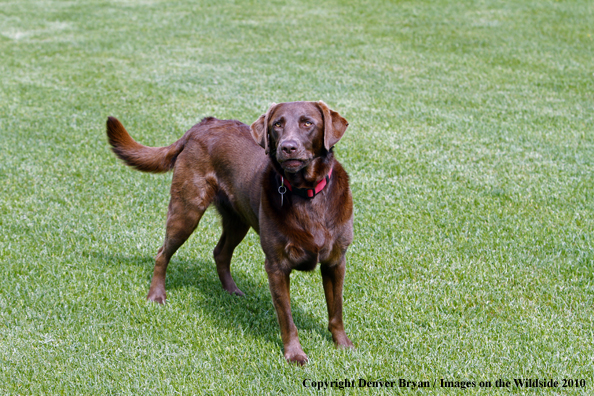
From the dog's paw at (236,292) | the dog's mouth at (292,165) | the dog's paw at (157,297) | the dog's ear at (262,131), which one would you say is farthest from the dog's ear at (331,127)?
the dog's paw at (157,297)

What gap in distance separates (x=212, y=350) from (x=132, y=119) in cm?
606

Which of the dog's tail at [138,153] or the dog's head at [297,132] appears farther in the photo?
the dog's tail at [138,153]

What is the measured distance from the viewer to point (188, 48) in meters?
13.7

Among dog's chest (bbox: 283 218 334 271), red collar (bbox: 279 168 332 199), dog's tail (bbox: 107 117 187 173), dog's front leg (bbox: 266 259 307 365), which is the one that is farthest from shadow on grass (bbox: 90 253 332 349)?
red collar (bbox: 279 168 332 199)

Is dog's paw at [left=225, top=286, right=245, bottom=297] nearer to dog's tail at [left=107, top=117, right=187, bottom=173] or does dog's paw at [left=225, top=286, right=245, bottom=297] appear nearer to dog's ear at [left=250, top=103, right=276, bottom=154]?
dog's tail at [left=107, top=117, right=187, bottom=173]

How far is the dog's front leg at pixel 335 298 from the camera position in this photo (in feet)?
13.0

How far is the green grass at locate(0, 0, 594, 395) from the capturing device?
12.7ft

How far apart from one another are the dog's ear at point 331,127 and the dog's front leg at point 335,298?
0.76 m

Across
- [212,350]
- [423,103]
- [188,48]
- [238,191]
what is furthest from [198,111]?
[212,350]

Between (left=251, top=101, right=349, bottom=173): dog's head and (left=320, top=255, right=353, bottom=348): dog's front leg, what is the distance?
736mm

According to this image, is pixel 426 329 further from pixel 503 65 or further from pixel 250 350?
pixel 503 65

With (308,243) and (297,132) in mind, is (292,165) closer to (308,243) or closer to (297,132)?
(297,132)

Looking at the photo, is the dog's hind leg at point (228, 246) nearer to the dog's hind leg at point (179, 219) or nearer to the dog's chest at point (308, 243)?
the dog's hind leg at point (179, 219)

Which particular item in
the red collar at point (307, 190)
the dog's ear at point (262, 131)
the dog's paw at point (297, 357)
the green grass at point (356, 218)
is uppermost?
the dog's ear at point (262, 131)
